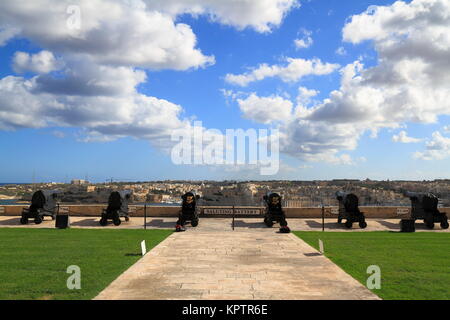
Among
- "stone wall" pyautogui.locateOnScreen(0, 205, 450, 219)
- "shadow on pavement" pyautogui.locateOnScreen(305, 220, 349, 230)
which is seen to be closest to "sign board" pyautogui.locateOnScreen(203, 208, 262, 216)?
"stone wall" pyautogui.locateOnScreen(0, 205, 450, 219)

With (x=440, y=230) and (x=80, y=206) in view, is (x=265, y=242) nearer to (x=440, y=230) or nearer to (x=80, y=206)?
(x=440, y=230)

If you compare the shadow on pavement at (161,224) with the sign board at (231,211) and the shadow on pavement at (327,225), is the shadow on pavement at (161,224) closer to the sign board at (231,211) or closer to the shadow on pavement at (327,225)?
the sign board at (231,211)

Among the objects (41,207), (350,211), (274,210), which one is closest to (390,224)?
(350,211)

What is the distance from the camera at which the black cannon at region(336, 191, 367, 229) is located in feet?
59.9

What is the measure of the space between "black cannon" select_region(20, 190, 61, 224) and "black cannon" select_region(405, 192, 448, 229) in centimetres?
1671

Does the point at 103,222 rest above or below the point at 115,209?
below

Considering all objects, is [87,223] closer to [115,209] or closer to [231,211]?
[115,209]

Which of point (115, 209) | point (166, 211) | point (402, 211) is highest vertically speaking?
point (115, 209)

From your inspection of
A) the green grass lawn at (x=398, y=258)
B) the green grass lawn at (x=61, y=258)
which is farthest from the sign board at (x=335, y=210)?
the green grass lawn at (x=61, y=258)

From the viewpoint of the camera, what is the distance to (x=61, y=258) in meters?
10.4

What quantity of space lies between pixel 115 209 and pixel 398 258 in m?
12.5

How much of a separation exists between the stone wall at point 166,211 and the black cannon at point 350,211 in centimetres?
249
